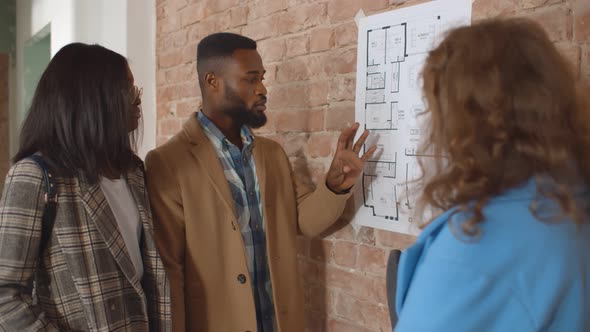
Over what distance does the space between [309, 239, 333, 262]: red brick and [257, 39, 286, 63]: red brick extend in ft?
2.24

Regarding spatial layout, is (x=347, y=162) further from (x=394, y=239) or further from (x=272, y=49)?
(x=272, y=49)

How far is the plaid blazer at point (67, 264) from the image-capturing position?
1.02 m

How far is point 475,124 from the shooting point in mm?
681

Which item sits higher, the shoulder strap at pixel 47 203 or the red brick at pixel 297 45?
the red brick at pixel 297 45


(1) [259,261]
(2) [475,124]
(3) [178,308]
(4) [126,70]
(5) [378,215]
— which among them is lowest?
(3) [178,308]

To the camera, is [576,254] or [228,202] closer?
[576,254]

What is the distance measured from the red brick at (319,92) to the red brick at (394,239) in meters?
0.47

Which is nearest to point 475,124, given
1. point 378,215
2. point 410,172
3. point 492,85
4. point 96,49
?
point 492,85

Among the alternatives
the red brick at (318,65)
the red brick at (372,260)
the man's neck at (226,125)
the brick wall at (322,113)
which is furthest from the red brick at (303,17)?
the red brick at (372,260)

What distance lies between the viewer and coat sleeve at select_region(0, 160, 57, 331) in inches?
39.9

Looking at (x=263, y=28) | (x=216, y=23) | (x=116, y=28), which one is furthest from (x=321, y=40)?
(x=116, y=28)

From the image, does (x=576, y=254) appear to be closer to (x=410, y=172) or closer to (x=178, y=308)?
(x=410, y=172)

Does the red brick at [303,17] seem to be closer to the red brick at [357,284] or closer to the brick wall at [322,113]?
the brick wall at [322,113]

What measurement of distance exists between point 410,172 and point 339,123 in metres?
0.31
